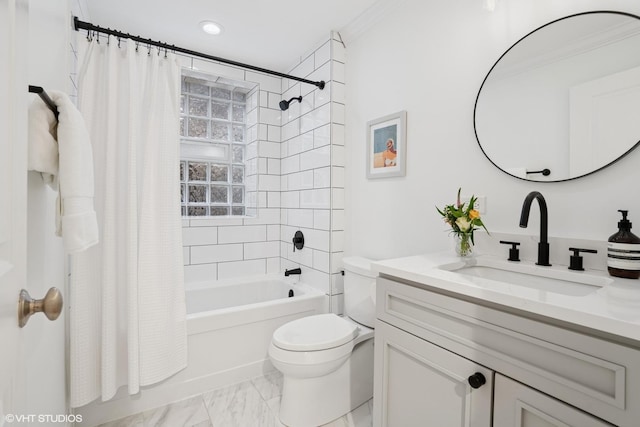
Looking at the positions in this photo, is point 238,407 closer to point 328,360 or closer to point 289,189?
point 328,360

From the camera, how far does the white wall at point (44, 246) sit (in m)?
0.80

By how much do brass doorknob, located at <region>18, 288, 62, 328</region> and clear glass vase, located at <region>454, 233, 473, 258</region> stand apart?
1.33 metres

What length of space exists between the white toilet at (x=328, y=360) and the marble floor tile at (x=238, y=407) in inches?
5.7

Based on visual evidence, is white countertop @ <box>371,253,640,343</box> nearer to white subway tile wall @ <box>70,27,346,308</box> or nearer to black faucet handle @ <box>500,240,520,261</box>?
black faucet handle @ <box>500,240,520,261</box>

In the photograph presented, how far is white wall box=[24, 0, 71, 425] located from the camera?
80 centimetres

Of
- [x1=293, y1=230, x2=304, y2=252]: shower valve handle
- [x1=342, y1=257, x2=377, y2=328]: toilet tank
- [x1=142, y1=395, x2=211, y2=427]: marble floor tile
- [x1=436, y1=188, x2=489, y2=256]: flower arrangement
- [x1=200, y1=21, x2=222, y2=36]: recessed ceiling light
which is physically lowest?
[x1=142, y1=395, x2=211, y2=427]: marble floor tile

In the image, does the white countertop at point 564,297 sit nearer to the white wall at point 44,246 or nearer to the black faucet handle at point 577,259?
the black faucet handle at point 577,259

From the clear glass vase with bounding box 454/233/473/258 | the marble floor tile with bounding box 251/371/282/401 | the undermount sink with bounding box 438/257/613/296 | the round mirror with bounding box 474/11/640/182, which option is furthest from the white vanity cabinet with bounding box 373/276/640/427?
the marble floor tile with bounding box 251/371/282/401

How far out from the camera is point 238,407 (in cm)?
181

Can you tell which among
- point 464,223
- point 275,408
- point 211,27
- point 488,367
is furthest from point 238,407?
point 211,27

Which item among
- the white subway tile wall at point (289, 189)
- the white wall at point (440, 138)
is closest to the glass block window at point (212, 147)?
the white subway tile wall at point (289, 189)

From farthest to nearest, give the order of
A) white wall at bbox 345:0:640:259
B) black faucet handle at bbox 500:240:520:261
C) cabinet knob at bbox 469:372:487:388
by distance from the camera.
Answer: black faucet handle at bbox 500:240:520:261, white wall at bbox 345:0:640:259, cabinet knob at bbox 469:372:487:388

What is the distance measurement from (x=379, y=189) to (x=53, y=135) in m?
1.64

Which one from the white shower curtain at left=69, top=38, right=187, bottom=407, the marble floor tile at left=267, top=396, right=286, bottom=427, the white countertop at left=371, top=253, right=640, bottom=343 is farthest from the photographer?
the marble floor tile at left=267, top=396, right=286, bottom=427
